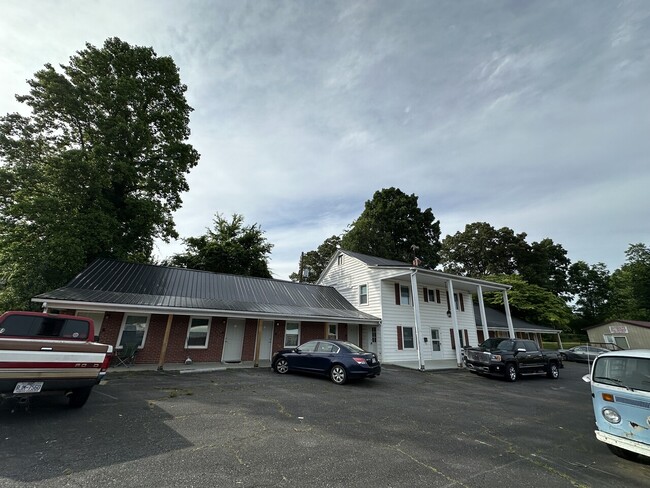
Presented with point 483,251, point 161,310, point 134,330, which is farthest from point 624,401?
point 483,251

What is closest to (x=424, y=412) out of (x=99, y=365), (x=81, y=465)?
(x=81, y=465)

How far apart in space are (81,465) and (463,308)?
24341mm

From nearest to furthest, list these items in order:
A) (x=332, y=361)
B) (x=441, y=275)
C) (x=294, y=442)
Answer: (x=294, y=442)
(x=332, y=361)
(x=441, y=275)

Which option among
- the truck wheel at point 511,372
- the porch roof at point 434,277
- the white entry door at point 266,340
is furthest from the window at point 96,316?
the truck wheel at point 511,372

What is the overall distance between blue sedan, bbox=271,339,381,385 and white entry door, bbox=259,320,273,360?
13.9ft

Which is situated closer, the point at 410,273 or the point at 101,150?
the point at 101,150

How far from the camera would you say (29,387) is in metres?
4.94

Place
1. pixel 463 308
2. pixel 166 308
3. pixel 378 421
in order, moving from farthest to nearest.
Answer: pixel 463 308
pixel 166 308
pixel 378 421

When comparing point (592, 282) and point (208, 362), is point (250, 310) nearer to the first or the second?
point (208, 362)

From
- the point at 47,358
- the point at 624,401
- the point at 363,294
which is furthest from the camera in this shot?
the point at 363,294

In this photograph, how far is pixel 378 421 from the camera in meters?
6.14

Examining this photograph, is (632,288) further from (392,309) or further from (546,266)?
(392,309)

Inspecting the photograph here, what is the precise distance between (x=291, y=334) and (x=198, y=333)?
524 cm

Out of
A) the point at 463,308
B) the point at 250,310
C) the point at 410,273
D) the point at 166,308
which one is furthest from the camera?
the point at 463,308
